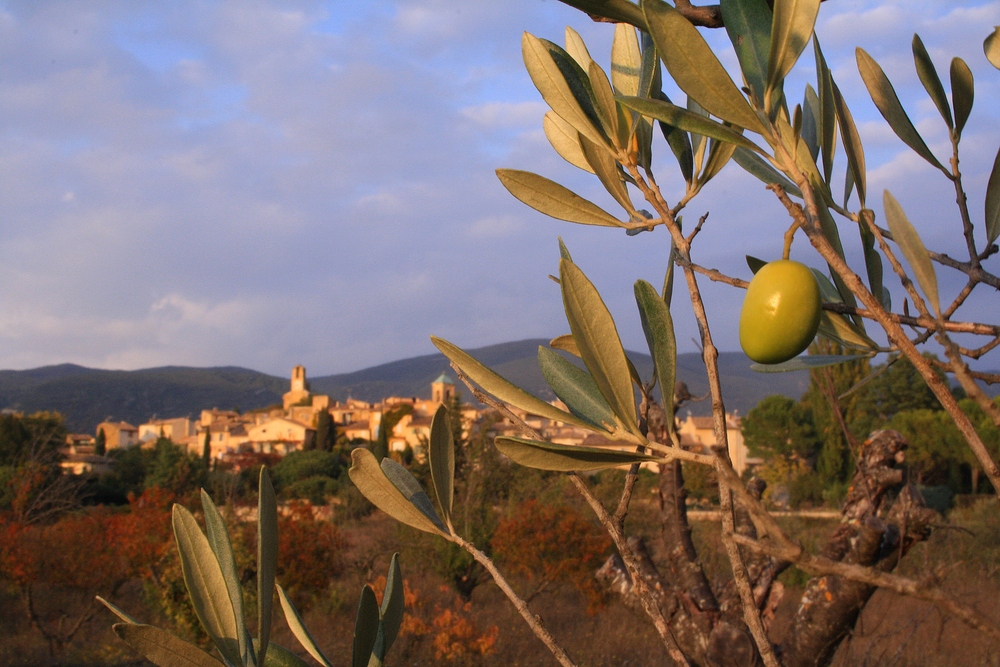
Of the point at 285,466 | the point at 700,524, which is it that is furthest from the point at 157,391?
the point at 700,524

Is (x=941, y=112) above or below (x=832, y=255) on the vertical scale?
above

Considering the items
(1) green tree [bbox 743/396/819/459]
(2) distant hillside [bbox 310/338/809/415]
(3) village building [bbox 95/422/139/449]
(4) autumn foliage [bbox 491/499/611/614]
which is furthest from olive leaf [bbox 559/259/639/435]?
(2) distant hillside [bbox 310/338/809/415]

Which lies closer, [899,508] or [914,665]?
[899,508]

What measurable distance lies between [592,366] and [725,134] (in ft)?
0.63

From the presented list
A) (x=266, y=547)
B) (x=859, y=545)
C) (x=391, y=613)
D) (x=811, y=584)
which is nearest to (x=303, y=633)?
(x=391, y=613)

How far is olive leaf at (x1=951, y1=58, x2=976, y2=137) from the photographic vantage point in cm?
77

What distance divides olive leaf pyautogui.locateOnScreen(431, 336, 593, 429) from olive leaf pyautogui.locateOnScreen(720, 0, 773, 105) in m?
0.27

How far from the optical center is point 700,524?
15516 millimetres

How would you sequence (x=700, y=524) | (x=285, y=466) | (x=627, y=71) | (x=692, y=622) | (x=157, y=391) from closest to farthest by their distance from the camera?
(x=627, y=71) < (x=692, y=622) < (x=700, y=524) < (x=285, y=466) < (x=157, y=391)

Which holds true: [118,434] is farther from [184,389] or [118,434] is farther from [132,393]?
[184,389]

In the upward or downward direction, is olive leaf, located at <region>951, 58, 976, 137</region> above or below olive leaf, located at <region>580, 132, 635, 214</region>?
above

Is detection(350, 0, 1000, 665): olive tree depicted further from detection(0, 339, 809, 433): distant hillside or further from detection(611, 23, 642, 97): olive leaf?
detection(0, 339, 809, 433): distant hillside

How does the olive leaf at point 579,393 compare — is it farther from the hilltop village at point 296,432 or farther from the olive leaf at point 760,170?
the hilltop village at point 296,432

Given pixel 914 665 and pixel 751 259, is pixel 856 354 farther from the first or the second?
pixel 914 665
